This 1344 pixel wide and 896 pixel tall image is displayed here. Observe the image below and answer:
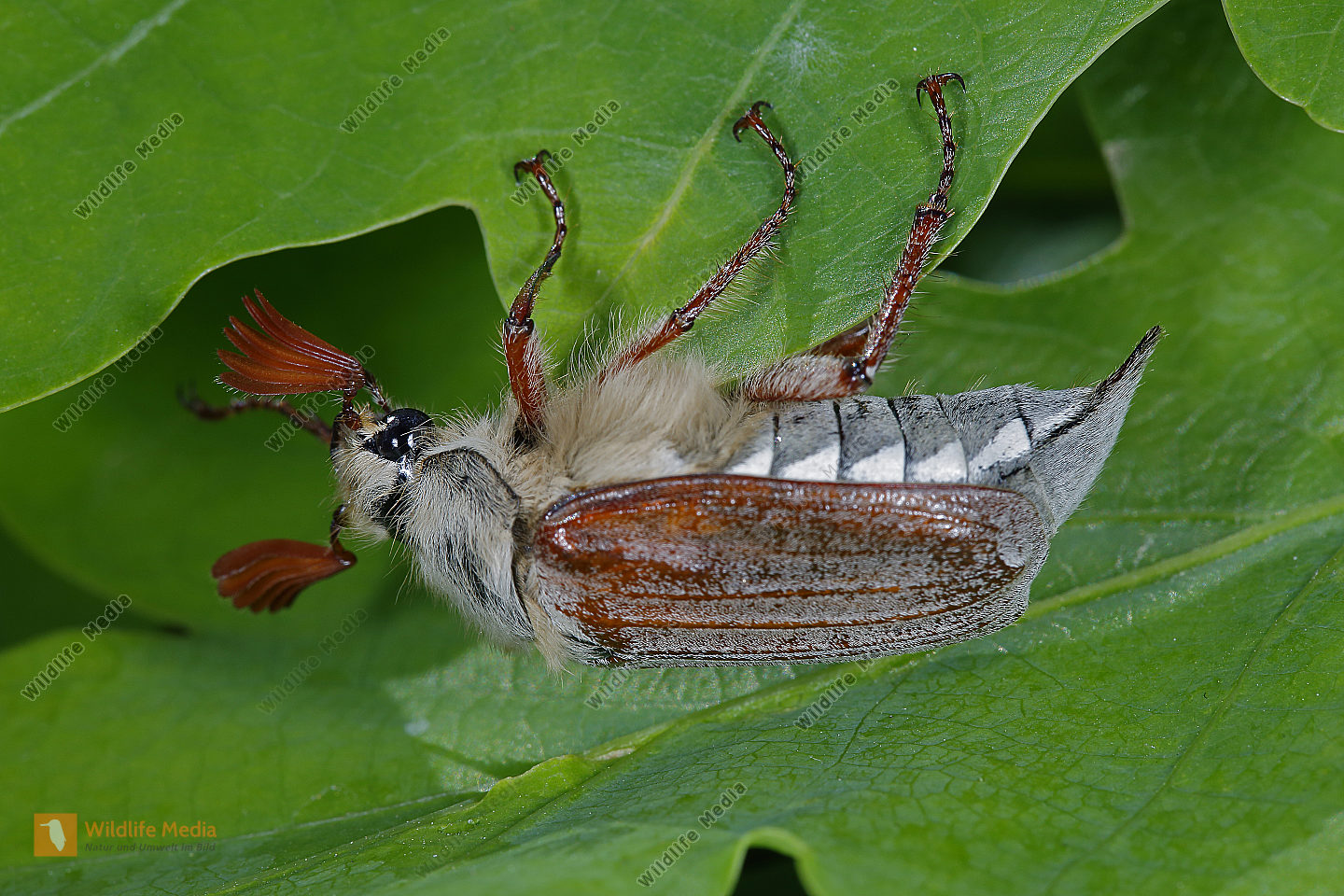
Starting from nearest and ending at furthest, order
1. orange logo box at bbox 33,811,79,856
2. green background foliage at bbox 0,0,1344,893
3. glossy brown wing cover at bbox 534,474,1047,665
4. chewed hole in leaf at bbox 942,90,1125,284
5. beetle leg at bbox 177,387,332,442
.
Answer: green background foliage at bbox 0,0,1344,893
glossy brown wing cover at bbox 534,474,1047,665
orange logo box at bbox 33,811,79,856
beetle leg at bbox 177,387,332,442
chewed hole in leaf at bbox 942,90,1125,284

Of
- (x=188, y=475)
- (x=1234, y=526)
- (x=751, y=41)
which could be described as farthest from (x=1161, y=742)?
(x=188, y=475)

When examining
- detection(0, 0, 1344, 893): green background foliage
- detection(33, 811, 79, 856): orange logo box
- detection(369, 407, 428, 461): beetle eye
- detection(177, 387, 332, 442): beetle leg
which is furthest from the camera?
detection(177, 387, 332, 442): beetle leg

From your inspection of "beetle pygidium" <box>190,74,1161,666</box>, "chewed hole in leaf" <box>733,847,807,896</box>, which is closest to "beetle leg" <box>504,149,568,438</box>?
"beetle pygidium" <box>190,74,1161,666</box>

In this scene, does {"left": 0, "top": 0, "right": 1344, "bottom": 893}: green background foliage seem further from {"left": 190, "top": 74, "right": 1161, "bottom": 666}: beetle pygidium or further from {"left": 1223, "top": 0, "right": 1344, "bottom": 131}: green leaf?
{"left": 1223, "top": 0, "right": 1344, "bottom": 131}: green leaf

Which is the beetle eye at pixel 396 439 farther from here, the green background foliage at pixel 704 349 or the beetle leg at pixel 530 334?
the green background foliage at pixel 704 349

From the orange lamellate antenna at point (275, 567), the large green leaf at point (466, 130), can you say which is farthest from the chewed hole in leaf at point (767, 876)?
the large green leaf at point (466, 130)

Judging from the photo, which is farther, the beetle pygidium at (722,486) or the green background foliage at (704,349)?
the beetle pygidium at (722,486)
